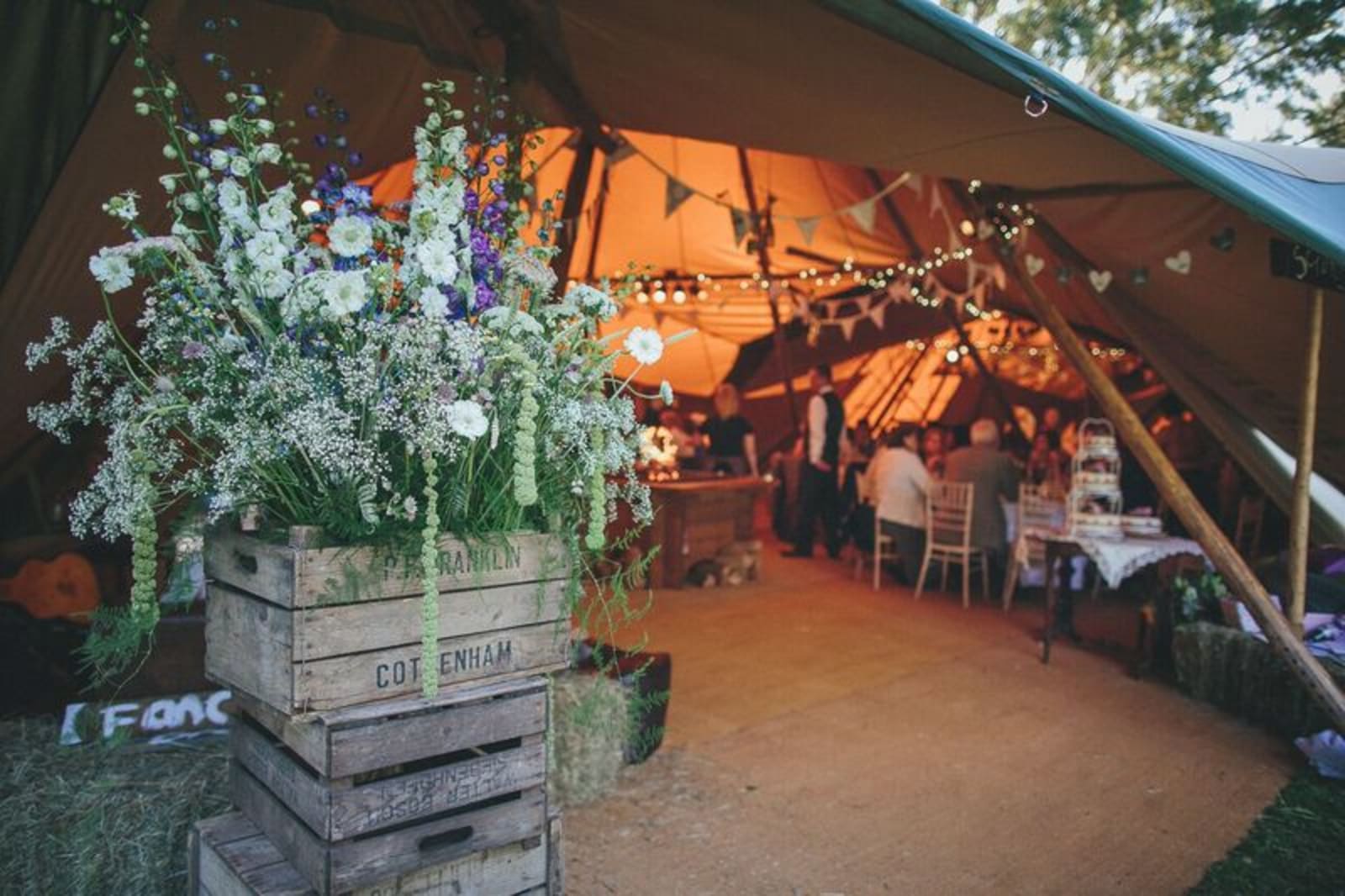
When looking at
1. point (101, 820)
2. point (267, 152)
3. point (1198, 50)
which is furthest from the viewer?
point (1198, 50)

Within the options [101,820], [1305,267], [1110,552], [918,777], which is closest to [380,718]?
[101,820]

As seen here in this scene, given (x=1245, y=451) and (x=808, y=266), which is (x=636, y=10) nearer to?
(x=1245, y=451)

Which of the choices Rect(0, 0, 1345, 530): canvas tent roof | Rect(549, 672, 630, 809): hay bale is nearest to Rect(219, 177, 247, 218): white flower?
Rect(0, 0, 1345, 530): canvas tent roof

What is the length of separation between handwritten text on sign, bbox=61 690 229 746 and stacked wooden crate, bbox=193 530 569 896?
2.58ft

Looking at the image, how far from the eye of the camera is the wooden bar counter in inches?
287

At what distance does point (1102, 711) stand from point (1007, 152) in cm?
273

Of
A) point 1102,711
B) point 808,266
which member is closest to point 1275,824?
point 1102,711

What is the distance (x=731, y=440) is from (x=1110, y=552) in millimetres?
4453

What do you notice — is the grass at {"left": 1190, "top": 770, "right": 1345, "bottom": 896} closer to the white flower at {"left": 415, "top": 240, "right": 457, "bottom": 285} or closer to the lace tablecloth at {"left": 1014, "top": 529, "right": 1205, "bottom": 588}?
the lace tablecloth at {"left": 1014, "top": 529, "right": 1205, "bottom": 588}

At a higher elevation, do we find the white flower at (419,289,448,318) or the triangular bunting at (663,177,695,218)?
the triangular bunting at (663,177,695,218)

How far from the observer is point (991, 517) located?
22.5ft

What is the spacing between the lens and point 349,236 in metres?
1.77

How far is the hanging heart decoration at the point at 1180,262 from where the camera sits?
4.40 m

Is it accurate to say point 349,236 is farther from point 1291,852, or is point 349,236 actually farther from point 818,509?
point 818,509
